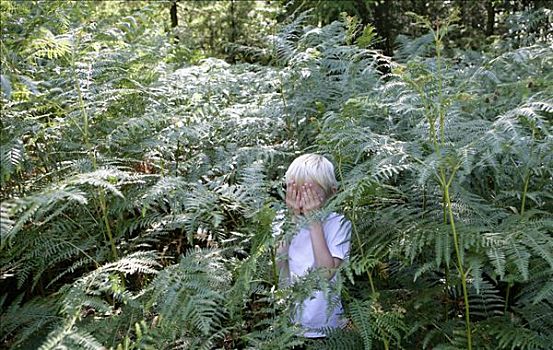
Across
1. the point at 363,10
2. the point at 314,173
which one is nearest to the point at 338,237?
the point at 314,173

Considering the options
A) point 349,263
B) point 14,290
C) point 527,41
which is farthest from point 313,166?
point 527,41

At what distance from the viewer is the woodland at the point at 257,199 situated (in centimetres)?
239

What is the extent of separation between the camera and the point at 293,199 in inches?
109

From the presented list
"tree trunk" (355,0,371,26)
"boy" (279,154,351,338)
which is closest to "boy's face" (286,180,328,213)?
"boy" (279,154,351,338)

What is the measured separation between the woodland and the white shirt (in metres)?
0.09

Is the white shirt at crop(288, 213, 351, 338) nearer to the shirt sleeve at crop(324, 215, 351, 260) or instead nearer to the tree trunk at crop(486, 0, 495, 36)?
the shirt sleeve at crop(324, 215, 351, 260)

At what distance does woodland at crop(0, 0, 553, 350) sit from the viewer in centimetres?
239

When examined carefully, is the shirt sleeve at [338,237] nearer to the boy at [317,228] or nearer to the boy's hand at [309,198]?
the boy at [317,228]

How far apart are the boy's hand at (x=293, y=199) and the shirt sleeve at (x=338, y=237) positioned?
0.66ft

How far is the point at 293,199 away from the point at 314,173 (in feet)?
0.53

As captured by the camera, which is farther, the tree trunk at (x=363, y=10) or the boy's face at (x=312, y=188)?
the tree trunk at (x=363, y=10)

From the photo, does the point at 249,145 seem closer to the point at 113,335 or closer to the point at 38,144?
the point at 38,144

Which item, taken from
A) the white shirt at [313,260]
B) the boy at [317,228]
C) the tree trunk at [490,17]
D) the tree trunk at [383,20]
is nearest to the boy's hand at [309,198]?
the boy at [317,228]

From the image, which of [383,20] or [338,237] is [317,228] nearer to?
[338,237]
